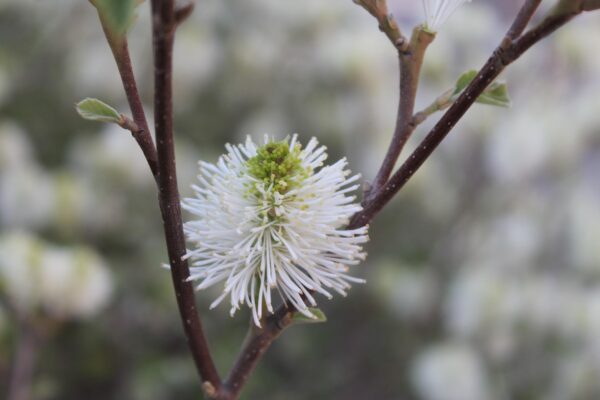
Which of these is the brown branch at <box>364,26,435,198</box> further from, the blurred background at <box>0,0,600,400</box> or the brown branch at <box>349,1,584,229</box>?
the blurred background at <box>0,0,600,400</box>

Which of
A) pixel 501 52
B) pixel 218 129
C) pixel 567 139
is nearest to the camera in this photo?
pixel 501 52

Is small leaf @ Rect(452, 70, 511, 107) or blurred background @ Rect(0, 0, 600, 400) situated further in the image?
blurred background @ Rect(0, 0, 600, 400)

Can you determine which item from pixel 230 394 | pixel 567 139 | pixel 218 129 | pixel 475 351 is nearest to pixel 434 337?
pixel 475 351

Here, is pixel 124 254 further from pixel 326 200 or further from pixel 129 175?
pixel 326 200

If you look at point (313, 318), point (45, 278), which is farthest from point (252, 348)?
point (45, 278)

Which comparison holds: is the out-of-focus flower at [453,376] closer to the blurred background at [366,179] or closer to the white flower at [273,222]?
the blurred background at [366,179]

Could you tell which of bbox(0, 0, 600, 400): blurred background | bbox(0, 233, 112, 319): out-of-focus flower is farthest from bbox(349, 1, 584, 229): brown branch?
bbox(0, 0, 600, 400): blurred background

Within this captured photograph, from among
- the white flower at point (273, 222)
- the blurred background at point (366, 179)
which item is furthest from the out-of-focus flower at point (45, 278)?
the white flower at point (273, 222)
